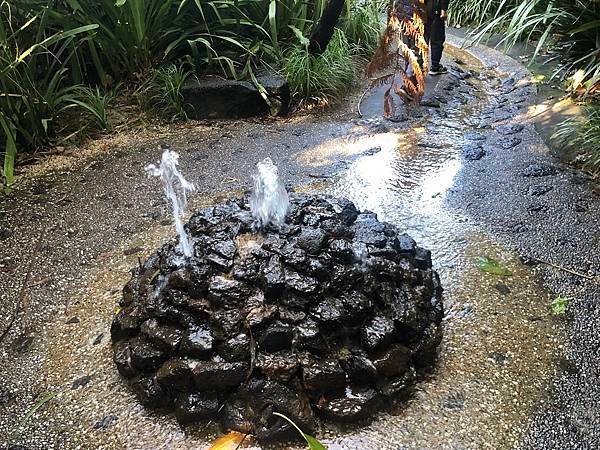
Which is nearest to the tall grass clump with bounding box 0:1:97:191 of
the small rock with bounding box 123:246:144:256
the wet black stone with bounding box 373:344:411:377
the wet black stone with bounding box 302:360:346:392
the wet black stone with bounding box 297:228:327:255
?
the small rock with bounding box 123:246:144:256

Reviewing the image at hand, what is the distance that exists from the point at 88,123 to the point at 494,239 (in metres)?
2.51

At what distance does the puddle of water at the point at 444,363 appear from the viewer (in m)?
1.55

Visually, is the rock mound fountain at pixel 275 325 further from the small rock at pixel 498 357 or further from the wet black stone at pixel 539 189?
the wet black stone at pixel 539 189

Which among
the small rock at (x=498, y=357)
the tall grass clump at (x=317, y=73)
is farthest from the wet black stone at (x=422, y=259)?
the tall grass clump at (x=317, y=73)

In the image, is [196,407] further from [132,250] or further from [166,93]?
[166,93]

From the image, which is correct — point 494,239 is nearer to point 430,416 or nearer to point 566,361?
point 566,361

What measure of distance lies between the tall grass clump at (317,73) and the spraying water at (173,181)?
1.10m

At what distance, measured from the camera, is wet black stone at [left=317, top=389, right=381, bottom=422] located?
1.57 m

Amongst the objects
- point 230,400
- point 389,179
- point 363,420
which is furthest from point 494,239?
point 230,400

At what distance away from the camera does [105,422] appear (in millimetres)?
1615

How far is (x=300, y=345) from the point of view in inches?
64.3

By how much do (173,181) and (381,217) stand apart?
3.90ft

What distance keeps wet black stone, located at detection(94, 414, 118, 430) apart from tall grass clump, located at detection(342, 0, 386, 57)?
147 inches

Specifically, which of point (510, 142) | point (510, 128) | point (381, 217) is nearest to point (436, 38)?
point (510, 128)
